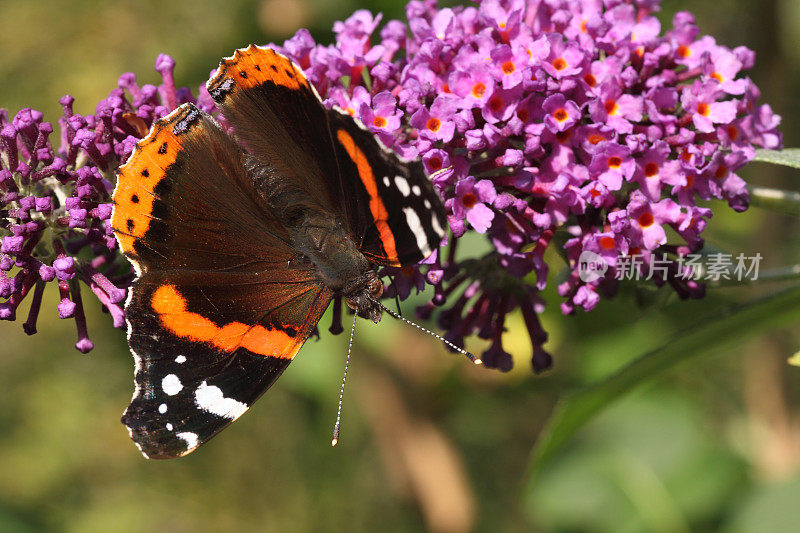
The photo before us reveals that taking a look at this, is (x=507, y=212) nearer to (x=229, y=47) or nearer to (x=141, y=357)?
(x=141, y=357)

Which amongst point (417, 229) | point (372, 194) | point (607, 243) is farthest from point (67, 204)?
point (607, 243)

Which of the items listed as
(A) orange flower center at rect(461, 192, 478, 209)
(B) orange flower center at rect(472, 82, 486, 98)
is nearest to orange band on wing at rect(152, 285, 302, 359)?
(A) orange flower center at rect(461, 192, 478, 209)

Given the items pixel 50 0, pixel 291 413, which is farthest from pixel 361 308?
pixel 50 0

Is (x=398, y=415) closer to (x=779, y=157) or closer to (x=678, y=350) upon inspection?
(x=678, y=350)

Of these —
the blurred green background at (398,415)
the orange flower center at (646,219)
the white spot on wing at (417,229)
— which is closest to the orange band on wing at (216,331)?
the white spot on wing at (417,229)

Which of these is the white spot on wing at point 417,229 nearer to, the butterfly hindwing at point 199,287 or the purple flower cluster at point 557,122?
the purple flower cluster at point 557,122

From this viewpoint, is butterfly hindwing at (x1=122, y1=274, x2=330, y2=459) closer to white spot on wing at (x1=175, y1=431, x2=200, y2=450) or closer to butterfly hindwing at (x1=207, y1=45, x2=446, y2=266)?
white spot on wing at (x1=175, y1=431, x2=200, y2=450)
